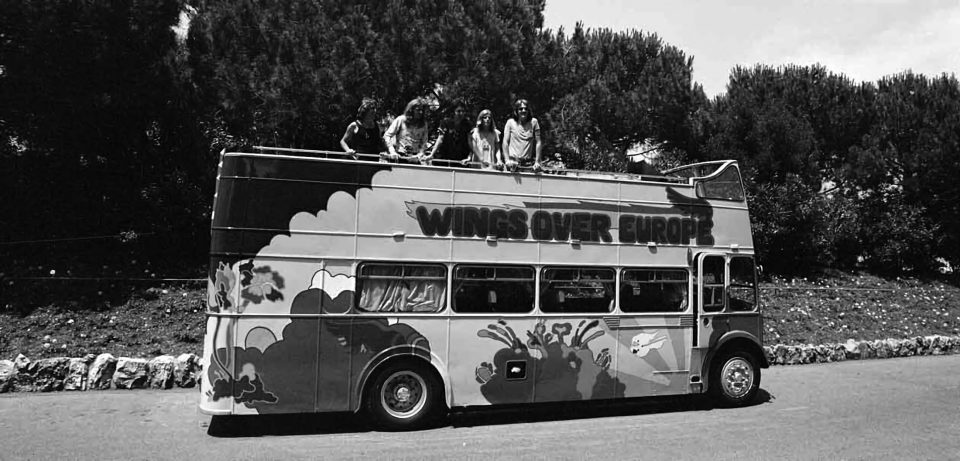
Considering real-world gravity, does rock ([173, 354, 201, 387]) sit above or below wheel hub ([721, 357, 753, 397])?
below

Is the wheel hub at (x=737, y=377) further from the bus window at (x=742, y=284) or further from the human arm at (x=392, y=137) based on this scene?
the human arm at (x=392, y=137)

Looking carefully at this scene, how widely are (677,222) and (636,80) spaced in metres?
15.1

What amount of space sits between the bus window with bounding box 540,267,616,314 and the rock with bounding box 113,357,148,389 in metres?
6.29

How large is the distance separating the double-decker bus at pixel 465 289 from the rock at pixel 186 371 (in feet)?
11.1

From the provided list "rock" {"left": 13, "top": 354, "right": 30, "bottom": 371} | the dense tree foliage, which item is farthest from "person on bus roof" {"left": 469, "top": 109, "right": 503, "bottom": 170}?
"rock" {"left": 13, "top": 354, "right": 30, "bottom": 371}

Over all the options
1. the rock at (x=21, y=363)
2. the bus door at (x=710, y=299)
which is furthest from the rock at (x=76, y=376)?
the bus door at (x=710, y=299)

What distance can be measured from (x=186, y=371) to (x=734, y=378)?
8426 millimetres

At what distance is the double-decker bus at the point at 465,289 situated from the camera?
7.68 m

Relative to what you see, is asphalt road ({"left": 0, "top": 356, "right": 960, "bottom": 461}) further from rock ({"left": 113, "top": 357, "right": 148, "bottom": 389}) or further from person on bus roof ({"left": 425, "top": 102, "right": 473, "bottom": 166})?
person on bus roof ({"left": 425, "top": 102, "right": 473, "bottom": 166})

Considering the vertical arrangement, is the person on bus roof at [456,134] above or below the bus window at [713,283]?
above

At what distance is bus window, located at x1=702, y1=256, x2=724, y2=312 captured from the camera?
32.4ft

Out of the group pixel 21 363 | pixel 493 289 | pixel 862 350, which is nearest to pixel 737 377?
pixel 493 289

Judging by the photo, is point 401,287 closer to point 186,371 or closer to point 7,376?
point 186,371

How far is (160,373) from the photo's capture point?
10367 millimetres
